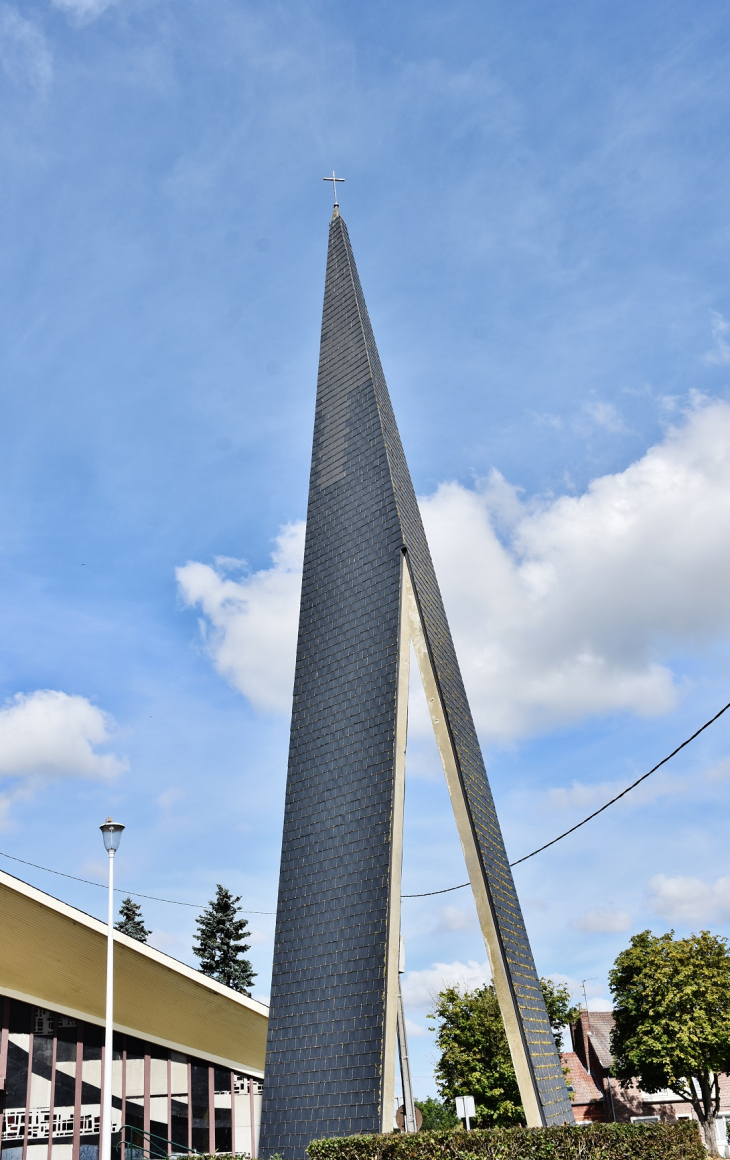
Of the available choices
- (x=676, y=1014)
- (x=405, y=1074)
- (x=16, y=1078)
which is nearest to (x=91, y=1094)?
(x=16, y=1078)

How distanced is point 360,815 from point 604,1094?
38.3m

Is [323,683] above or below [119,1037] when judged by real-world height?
above

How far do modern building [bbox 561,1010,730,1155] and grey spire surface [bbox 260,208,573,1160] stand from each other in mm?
34632

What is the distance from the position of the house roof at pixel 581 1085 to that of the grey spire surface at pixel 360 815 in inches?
1335

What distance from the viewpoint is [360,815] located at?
1428 cm

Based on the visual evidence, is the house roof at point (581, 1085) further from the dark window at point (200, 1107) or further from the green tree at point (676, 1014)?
the dark window at point (200, 1107)

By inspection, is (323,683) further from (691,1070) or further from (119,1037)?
(691,1070)

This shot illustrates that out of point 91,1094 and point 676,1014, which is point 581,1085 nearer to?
point 676,1014

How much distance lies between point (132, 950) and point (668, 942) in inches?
1008

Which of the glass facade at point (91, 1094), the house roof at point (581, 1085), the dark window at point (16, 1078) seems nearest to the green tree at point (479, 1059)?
the glass facade at point (91, 1094)

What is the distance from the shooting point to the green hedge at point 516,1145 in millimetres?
9320

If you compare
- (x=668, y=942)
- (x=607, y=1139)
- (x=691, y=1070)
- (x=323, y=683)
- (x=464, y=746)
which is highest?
(x=323, y=683)

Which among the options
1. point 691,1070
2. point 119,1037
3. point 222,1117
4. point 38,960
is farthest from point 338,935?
point 691,1070

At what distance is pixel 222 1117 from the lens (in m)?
19.9
